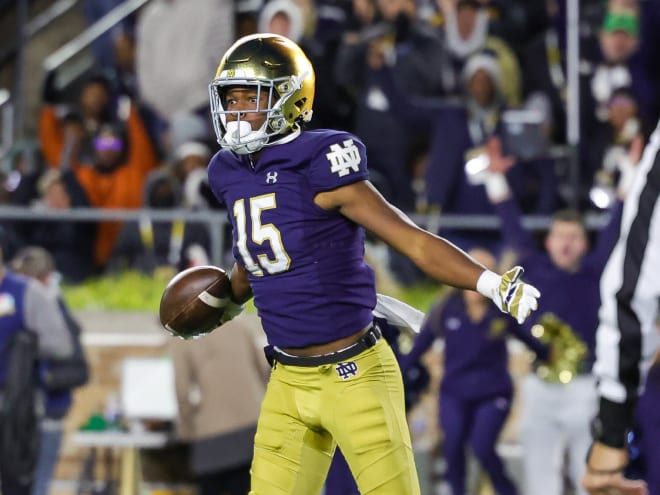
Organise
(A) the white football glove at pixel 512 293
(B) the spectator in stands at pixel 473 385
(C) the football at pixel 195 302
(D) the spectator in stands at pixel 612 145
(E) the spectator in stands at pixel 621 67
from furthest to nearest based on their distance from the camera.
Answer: (E) the spectator in stands at pixel 621 67
(D) the spectator in stands at pixel 612 145
(B) the spectator in stands at pixel 473 385
(C) the football at pixel 195 302
(A) the white football glove at pixel 512 293

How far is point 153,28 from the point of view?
391 inches

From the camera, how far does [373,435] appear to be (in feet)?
13.4

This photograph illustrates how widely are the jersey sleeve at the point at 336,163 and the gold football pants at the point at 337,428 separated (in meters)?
0.54

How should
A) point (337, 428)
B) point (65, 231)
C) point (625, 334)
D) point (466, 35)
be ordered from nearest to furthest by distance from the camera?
point (625, 334), point (337, 428), point (65, 231), point (466, 35)

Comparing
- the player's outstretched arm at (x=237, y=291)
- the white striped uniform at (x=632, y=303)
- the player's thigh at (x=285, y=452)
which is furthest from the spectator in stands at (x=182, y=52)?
the white striped uniform at (x=632, y=303)

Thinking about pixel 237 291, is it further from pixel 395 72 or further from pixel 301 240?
pixel 395 72

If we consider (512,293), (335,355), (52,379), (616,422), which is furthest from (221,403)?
(616,422)

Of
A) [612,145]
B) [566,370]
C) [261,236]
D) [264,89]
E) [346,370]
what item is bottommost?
[566,370]

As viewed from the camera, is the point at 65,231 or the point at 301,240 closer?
the point at 301,240

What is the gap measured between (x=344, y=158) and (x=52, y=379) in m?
4.13

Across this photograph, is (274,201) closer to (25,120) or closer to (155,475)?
(155,475)

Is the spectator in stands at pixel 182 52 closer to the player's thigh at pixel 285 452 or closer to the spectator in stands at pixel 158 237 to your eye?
the spectator in stands at pixel 158 237

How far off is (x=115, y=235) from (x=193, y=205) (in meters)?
0.58

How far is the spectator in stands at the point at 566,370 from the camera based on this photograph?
7375 millimetres
